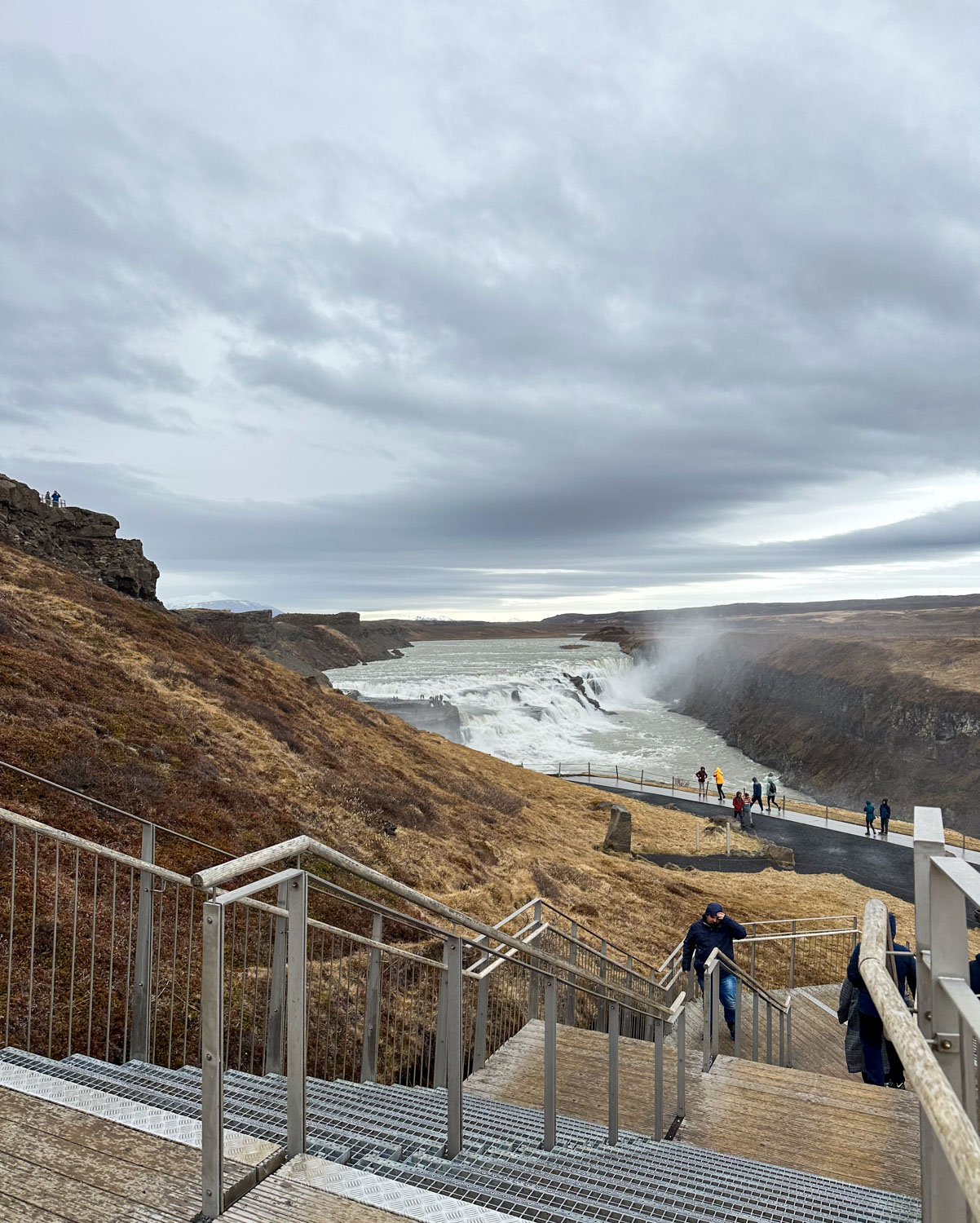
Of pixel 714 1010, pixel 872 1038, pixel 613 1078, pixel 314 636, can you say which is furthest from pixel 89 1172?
pixel 314 636

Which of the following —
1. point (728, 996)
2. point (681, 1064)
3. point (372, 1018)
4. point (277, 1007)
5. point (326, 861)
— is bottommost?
point (728, 996)

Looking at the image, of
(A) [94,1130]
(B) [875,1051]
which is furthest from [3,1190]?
(B) [875,1051]

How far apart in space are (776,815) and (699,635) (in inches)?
3100

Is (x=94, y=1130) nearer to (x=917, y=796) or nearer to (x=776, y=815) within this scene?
(x=776, y=815)

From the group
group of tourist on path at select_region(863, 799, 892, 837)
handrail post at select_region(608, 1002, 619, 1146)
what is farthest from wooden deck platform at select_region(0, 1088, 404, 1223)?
group of tourist on path at select_region(863, 799, 892, 837)

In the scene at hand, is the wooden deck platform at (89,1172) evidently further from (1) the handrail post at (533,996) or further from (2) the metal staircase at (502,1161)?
(1) the handrail post at (533,996)

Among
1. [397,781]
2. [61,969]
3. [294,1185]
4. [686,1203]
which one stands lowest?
[397,781]

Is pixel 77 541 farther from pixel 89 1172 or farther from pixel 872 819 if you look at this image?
pixel 89 1172

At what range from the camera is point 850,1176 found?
18.4 feet

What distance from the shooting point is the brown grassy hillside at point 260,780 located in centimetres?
1295

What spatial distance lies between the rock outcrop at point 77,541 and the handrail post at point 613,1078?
95.1ft

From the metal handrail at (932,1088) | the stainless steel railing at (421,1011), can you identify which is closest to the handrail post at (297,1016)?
the stainless steel railing at (421,1011)

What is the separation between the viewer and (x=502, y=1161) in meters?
3.83

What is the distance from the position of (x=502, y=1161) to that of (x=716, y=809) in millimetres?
31583
